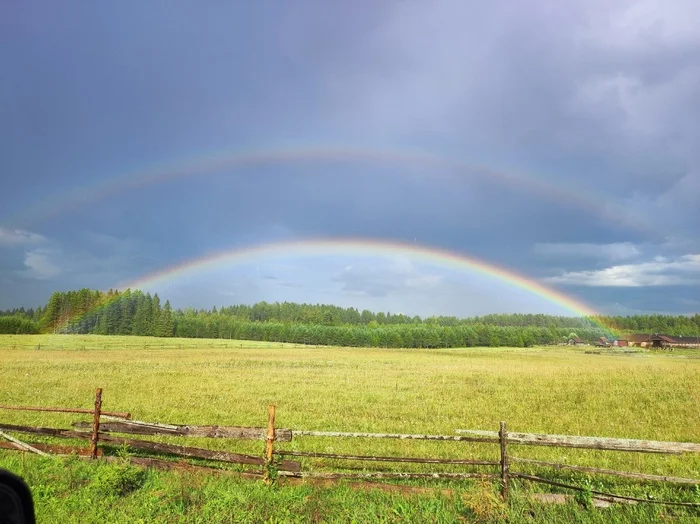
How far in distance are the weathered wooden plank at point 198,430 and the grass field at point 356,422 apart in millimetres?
881

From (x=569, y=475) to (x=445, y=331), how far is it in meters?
164

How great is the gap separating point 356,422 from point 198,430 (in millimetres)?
8168

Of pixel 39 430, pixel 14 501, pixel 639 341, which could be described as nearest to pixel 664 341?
pixel 639 341

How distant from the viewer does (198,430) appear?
10.3 m

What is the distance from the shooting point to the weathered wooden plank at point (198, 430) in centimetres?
974

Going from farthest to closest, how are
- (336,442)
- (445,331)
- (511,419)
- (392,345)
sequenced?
1. (445,331)
2. (392,345)
3. (511,419)
4. (336,442)

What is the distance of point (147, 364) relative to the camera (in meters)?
44.1

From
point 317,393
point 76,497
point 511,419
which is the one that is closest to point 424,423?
point 511,419

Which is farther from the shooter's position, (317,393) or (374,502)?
(317,393)

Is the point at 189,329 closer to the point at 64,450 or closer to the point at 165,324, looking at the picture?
the point at 165,324

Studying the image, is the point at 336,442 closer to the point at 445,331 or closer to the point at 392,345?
the point at 392,345

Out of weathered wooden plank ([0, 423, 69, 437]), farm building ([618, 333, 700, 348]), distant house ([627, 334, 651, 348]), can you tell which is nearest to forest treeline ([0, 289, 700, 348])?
distant house ([627, 334, 651, 348])

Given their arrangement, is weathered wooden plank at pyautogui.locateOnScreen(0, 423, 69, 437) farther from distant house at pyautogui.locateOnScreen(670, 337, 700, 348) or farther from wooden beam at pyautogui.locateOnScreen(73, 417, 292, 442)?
distant house at pyautogui.locateOnScreen(670, 337, 700, 348)

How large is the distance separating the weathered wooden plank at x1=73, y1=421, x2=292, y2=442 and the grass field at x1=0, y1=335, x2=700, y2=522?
Answer: 2.89 ft
